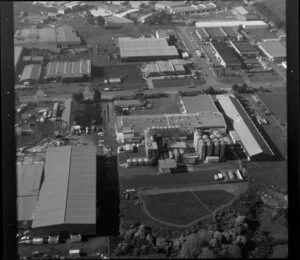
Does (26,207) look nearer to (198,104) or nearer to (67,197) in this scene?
(67,197)

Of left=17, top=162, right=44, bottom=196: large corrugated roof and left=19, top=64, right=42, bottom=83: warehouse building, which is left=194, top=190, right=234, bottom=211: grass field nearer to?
left=17, top=162, right=44, bottom=196: large corrugated roof

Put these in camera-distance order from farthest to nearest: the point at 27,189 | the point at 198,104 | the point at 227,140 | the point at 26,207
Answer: the point at 198,104 < the point at 227,140 < the point at 27,189 < the point at 26,207

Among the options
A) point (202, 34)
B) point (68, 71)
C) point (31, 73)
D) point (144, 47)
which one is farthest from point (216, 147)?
point (202, 34)

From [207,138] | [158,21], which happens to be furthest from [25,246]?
[158,21]

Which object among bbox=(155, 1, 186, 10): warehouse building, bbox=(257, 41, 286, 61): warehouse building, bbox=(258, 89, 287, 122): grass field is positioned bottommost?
bbox=(258, 89, 287, 122): grass field

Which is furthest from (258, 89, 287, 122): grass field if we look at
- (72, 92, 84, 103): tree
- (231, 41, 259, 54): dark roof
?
(72, 92, 84, 103): tree

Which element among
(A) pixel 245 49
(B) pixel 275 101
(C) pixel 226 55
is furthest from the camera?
(A) pixel 245 49

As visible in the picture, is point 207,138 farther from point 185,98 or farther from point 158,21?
point 158,21
